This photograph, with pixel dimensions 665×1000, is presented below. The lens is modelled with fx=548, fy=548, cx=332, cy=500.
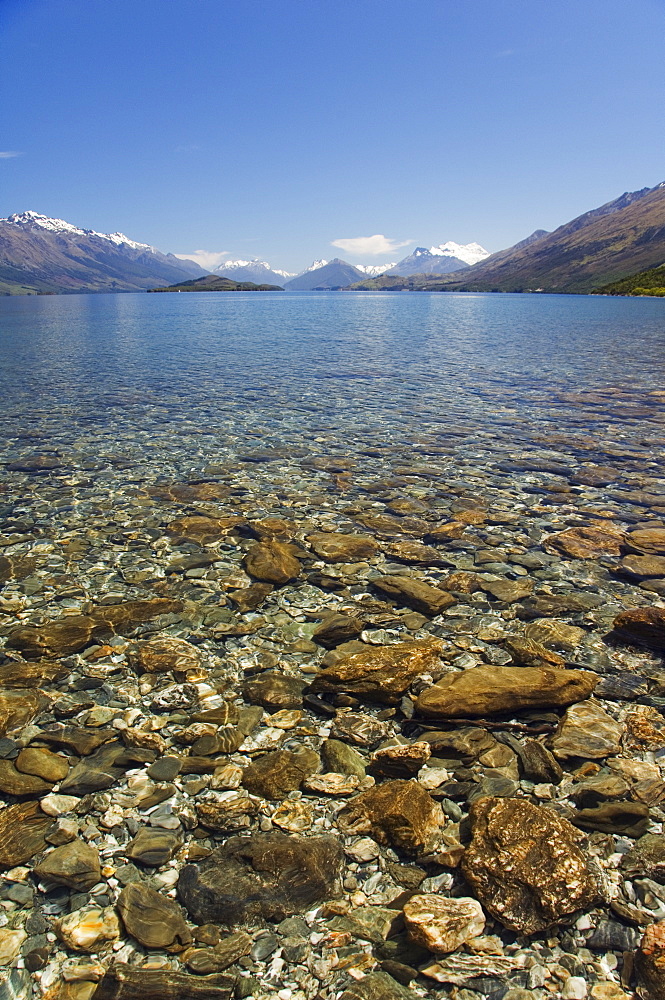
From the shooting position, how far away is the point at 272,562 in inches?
507

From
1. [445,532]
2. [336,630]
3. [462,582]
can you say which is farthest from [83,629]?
[445,532]

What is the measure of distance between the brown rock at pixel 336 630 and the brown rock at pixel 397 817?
3.47m

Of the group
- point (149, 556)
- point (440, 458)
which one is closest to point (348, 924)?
Result: point (149, 556)

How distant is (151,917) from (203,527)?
1067cm

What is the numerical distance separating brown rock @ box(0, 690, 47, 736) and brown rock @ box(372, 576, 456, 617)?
670 cm

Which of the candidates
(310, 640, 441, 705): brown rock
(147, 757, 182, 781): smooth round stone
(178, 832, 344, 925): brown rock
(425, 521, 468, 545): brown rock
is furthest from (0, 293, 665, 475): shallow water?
(178, 832, 344, 925): brown rock

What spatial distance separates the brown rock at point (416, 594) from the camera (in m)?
11.2

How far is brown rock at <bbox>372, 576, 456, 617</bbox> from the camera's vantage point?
11180mm

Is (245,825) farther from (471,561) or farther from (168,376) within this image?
(168,376)

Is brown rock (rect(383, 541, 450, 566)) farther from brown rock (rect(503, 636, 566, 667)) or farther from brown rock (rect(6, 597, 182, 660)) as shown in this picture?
brown rock (rect(6, 597, 182, 660))

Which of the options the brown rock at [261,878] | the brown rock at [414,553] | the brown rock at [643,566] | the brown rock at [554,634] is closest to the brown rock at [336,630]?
the brown rock at [414,553]

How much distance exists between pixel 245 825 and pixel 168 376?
42174 millimetres

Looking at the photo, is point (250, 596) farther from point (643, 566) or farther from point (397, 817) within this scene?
point (643, 566)

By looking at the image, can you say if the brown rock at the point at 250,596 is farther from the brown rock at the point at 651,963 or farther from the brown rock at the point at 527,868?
the brown rock at the point at 651,963
